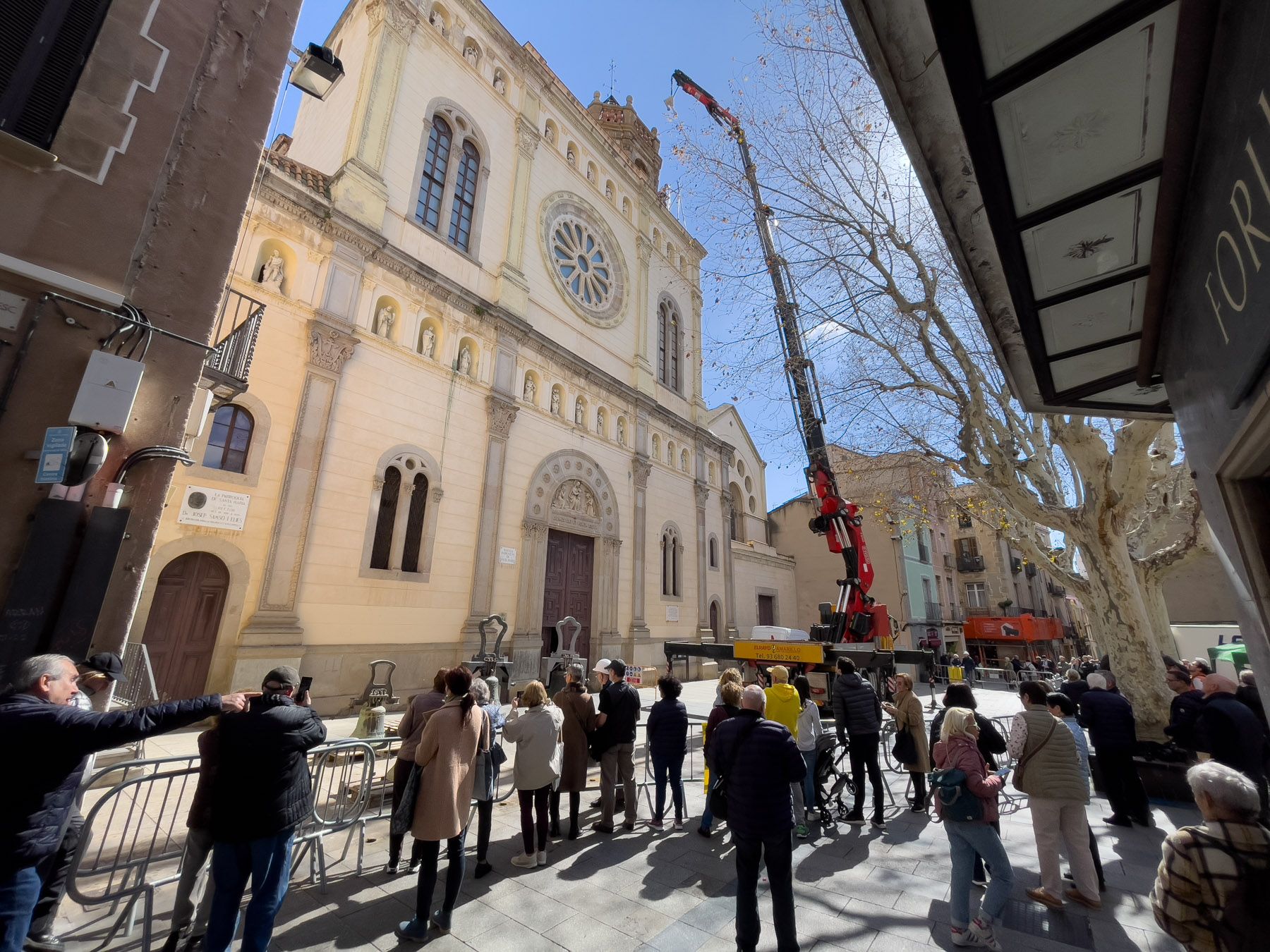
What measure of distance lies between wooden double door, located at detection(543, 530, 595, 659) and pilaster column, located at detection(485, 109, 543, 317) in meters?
7.20

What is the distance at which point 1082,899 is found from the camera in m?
3.94

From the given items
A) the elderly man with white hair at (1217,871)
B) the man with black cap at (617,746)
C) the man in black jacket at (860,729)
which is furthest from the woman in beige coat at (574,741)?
the elderly man with white hair at (1217,871)

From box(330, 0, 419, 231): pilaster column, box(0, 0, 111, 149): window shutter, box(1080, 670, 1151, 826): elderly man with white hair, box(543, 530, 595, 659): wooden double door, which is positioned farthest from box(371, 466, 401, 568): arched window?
box(1080, 670, 1151, 826): elderly man with white hair

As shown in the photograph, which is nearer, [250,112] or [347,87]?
[250,112]

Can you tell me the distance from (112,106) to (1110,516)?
43.0 feet

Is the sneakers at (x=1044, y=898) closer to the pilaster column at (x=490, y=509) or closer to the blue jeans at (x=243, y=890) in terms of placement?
the blue jeans at (x=243, y=890)

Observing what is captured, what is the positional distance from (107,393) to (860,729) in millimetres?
8002

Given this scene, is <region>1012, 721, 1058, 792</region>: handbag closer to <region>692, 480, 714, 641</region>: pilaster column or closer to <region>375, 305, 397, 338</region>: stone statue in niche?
<region>375, 305, 397, 338</region>: stone statue in niche

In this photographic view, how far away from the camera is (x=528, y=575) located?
47.7 ft

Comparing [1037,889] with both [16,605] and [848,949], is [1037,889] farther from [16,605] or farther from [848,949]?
[16,605]

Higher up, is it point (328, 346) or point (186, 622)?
point (328, 346)

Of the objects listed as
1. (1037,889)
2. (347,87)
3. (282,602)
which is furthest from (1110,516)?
(347,87)

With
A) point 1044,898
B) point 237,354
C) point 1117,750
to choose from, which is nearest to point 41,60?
point 237,354

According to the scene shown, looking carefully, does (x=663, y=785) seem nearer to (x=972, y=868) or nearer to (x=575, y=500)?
(x=972, y=868)
